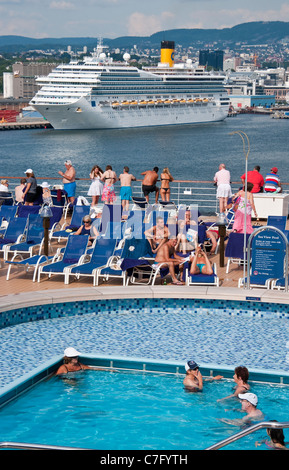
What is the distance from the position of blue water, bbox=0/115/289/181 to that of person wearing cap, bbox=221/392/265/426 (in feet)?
134

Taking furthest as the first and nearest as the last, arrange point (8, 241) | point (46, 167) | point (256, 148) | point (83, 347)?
point (256, 148), point (46, 167), point (8, 241), point (83, 347)

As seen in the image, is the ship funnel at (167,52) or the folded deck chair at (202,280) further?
the ship funnel at (167,52)

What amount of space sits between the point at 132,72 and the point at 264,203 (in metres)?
88.4

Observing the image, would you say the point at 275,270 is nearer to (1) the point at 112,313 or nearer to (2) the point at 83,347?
(1) the point at 112,313

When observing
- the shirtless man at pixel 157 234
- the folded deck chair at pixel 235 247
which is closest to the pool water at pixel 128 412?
the shirtless man at pixel 157 234

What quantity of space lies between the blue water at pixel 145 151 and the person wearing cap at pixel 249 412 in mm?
40705

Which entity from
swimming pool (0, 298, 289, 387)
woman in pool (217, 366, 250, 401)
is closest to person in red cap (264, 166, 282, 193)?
swimming pool (0, 298, 289, 387)

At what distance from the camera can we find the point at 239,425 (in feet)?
18.5

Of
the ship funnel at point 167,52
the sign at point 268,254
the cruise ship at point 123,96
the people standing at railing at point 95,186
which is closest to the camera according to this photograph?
the sign at point 268,254

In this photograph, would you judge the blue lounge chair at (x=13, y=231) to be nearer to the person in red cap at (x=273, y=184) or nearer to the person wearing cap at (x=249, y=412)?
the person in red cap at (x=273, y=184)

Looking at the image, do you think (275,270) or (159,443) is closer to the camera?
(159,443)

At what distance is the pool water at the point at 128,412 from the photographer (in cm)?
543

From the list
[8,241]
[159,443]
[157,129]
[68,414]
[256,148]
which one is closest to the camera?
[159,443]

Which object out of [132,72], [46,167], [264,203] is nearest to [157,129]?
[132,72]
